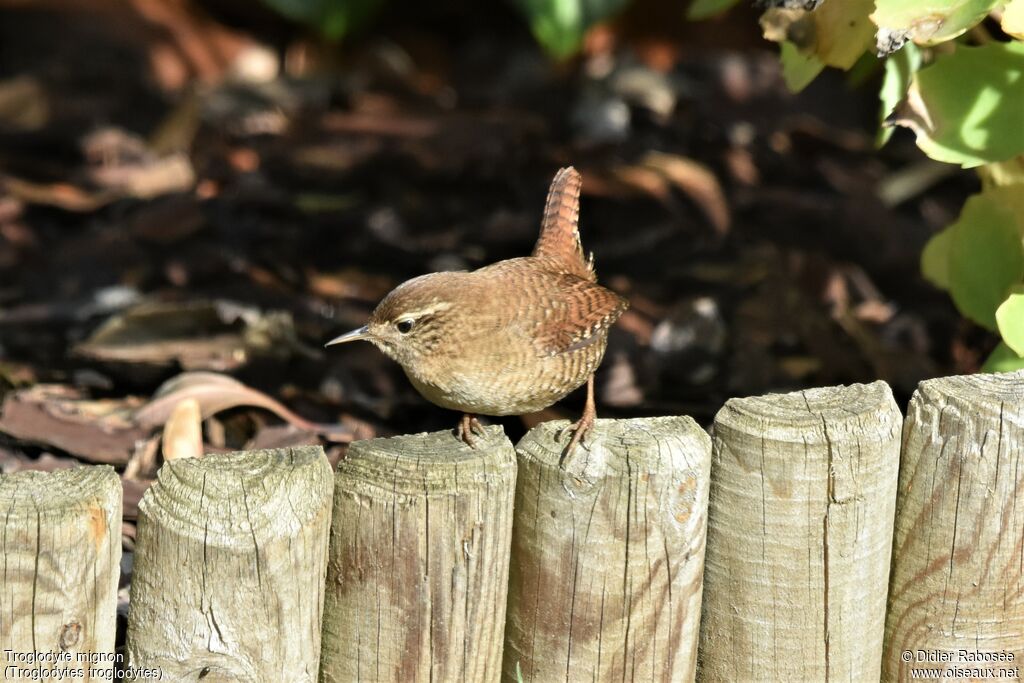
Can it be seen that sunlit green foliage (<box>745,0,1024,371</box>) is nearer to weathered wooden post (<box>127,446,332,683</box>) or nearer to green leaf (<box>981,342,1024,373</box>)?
green leaf (<box>981,342,1024,373</box>)

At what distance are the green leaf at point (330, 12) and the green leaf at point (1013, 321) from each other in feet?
15.6

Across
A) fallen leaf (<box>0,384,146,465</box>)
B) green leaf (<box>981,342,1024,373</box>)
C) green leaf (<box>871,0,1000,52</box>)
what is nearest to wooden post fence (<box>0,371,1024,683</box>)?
green leaf (<box>981,342,1024,373</box>)

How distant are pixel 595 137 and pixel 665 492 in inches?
159

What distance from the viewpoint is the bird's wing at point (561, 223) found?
3.59m

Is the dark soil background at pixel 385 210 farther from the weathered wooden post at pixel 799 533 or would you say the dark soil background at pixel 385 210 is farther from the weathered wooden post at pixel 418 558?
the weathered wooden post at pixel 799 533

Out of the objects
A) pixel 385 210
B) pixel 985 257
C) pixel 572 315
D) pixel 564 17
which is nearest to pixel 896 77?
pixel 985 257

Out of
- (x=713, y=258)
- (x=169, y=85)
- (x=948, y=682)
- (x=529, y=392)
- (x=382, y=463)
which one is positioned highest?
(x=169, y=85)

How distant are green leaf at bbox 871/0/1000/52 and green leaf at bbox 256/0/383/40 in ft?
15.3

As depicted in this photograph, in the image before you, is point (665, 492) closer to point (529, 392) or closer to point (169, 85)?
point (529, 392)

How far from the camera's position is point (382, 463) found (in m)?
2.60

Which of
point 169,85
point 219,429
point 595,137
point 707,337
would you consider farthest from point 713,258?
point 169,85

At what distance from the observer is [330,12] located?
699 cm

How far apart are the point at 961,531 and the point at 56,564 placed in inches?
77.2

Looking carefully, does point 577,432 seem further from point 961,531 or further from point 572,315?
point 961,531
